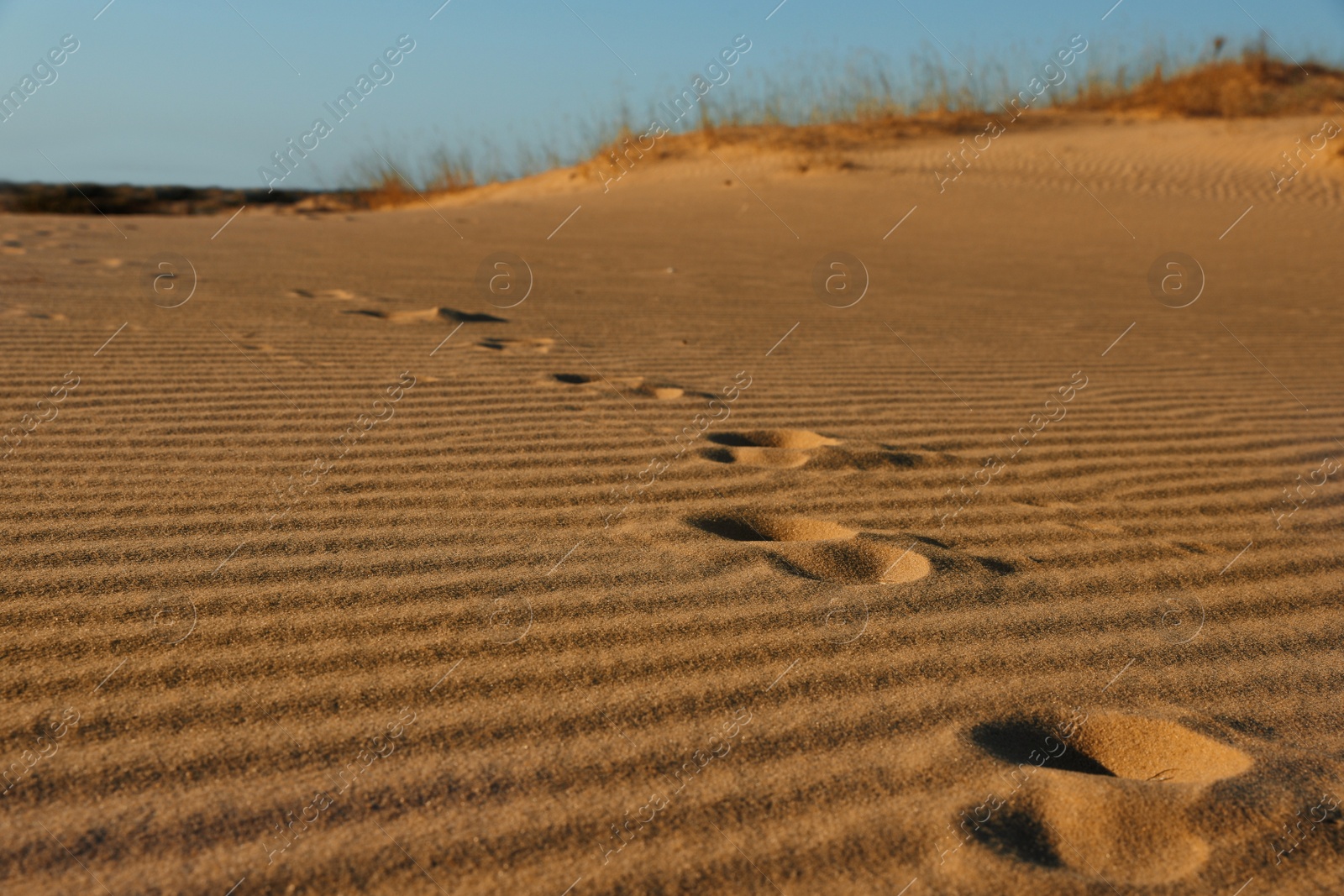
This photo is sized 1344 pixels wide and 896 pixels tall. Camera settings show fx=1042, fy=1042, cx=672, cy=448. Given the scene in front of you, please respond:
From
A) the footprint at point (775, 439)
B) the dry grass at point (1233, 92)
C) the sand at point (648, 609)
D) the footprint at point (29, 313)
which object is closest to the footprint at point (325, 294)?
the sand at point (648, 609)

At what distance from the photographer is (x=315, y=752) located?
159 cm

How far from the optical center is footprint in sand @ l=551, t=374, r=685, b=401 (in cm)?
386

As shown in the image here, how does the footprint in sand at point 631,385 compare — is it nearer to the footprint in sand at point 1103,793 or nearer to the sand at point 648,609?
the sand at point 648,609

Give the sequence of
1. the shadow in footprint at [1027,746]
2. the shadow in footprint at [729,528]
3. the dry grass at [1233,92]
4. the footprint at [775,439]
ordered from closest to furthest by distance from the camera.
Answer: the shadow in footprint at [1027,746], the shadow in footprint at [729,528], the footprint at [775,439], the dry grass at [1233,92]

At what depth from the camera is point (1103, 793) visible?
1591 mm

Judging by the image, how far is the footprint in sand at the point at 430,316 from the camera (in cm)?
501

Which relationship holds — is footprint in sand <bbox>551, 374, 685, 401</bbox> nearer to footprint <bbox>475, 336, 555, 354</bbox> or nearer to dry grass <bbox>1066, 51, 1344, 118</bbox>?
footprint <bbox>475, 336, 555, 354</bbox>

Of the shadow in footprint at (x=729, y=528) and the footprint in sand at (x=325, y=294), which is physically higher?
the footprint in sand at (x=325, y=294)

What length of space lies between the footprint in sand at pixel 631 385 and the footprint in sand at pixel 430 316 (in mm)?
1207

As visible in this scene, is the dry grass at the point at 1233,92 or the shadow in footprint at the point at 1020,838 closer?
the shadow in footprint at the point at 1020,838

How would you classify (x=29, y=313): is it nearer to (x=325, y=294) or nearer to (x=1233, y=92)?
(x=325, y=294)

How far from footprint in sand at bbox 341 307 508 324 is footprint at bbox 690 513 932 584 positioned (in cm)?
277

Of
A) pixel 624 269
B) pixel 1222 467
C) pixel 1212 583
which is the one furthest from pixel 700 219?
pixel 1212 583

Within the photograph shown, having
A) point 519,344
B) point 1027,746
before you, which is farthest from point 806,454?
point 519,344
